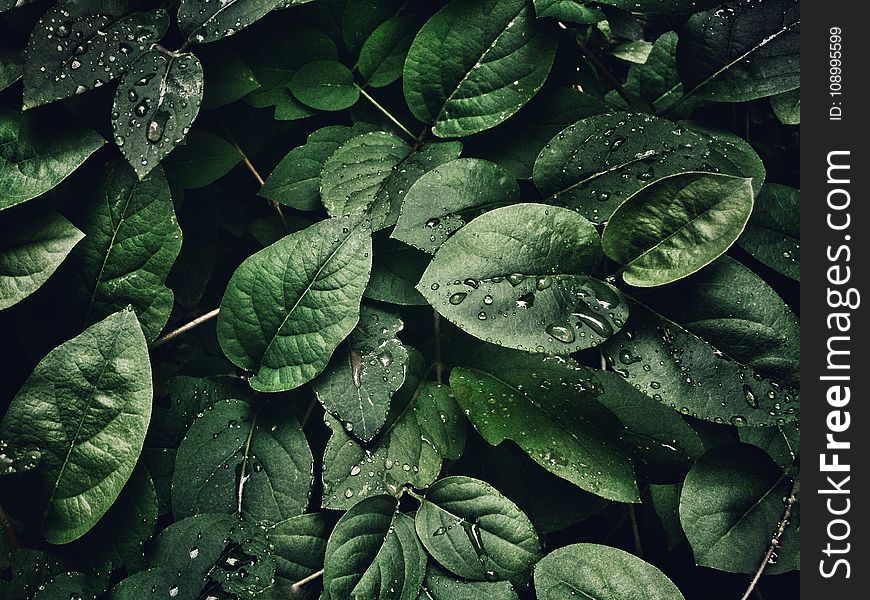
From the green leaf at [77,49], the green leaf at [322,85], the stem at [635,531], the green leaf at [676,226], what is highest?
the green leaf at [77,49]

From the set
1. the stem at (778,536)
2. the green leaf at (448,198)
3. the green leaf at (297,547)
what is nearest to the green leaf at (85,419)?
the green leaf at (297,547)

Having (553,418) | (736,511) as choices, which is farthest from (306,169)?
(736,511)

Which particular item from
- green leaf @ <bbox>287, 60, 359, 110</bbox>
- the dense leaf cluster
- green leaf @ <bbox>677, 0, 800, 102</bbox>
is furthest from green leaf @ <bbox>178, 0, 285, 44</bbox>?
green leaf @ <bbox>677, 0, 800, 102</bbox>

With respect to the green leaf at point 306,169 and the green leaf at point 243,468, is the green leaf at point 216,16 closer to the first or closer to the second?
the green leaf at point 306,169

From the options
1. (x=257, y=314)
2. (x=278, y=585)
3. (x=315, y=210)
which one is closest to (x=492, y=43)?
(x=315, y=210)

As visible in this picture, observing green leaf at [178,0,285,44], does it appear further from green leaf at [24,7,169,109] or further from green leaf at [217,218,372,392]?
green leaf at [217,218,372,392]

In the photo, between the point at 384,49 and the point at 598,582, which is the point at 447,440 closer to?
the point at 598,582
